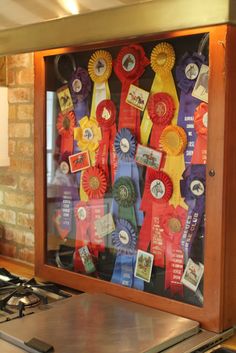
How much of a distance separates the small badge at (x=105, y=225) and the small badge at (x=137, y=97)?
357mm

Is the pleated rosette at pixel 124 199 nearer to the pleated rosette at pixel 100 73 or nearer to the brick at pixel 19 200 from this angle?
the pleated rosette at pixel 100 73

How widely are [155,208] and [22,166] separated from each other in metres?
0.76

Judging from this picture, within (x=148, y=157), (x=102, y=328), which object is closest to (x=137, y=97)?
(x=148, y=157)

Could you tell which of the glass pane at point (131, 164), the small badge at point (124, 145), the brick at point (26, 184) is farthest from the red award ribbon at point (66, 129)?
the brick at point (26, 184)

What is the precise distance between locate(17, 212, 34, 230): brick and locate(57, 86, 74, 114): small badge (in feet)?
1.68

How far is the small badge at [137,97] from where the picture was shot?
1410 millimetres

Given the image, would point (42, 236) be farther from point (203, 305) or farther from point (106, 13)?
point (106, 13)

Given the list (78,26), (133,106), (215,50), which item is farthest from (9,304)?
(215,50)

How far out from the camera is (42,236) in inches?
67.2

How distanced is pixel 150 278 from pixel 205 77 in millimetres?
584

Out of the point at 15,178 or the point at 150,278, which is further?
the point at 15,178

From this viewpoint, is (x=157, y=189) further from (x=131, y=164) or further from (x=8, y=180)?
(x=8, y=180)

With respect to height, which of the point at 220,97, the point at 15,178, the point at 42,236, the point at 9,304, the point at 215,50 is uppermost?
the point at 215,50

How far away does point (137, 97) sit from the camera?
56.2 inches
